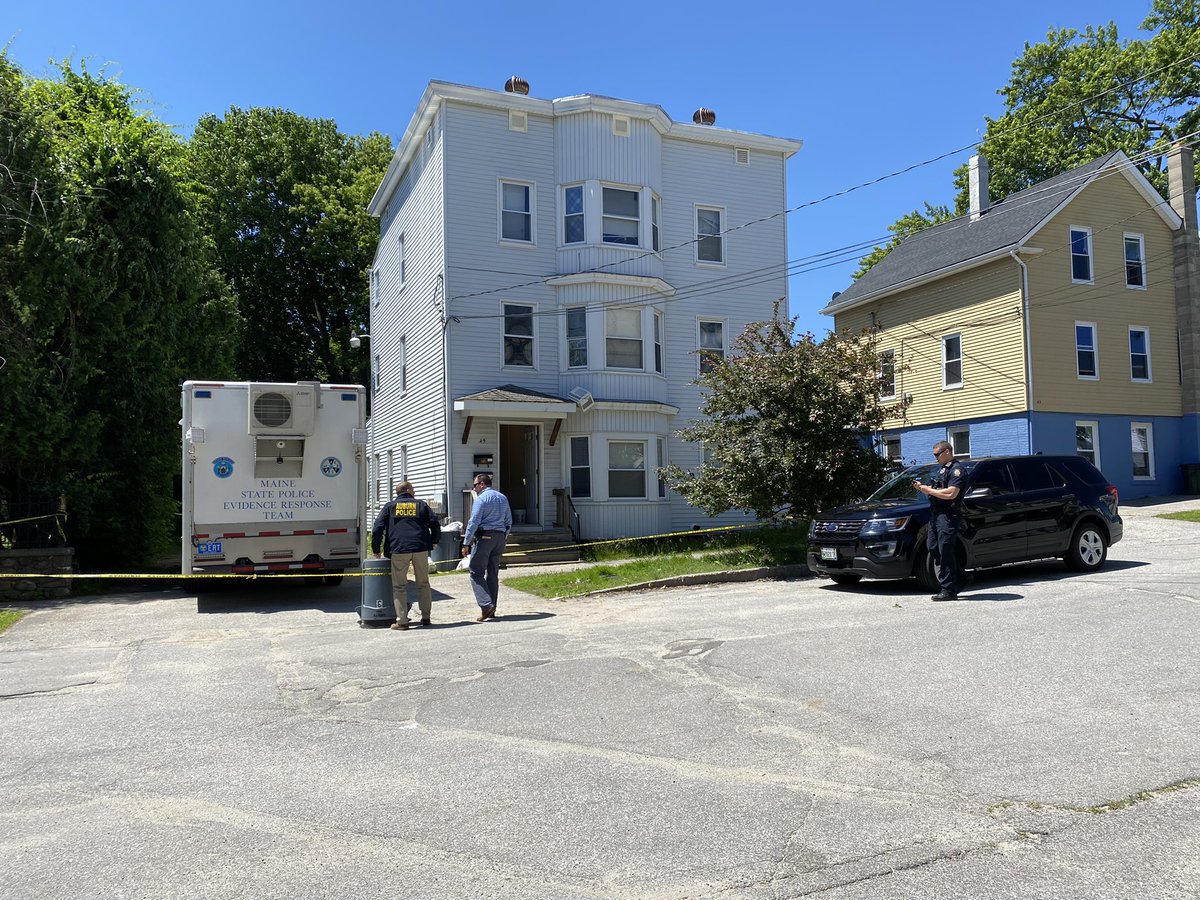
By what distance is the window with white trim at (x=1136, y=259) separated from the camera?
2912 centimetres

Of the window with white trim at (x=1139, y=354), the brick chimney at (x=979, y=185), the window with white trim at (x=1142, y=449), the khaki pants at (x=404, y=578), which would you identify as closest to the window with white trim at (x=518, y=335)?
the khaki pants at (x=404, y=578)

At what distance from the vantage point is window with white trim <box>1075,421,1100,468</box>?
27375 mm

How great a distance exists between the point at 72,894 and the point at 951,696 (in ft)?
18.2

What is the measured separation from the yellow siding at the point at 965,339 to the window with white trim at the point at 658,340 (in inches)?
299

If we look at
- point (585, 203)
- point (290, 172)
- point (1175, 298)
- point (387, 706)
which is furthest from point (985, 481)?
point (290, 172)

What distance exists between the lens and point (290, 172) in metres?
39.8

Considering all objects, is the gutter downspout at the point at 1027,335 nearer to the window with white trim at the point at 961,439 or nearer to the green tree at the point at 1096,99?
the window with white trim at the point at 961,439

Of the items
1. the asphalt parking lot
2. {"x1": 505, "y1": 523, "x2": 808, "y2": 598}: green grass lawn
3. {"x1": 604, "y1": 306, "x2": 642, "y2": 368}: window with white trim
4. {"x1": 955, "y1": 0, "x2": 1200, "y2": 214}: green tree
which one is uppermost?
{"x1": 955, "y1": 0, "x2": 1200, "y2": 214}: green tree

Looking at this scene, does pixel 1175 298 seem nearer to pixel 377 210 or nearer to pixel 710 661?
pixel 377 210

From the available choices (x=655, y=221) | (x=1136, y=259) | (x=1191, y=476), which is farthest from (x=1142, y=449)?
(x=655, y=221)

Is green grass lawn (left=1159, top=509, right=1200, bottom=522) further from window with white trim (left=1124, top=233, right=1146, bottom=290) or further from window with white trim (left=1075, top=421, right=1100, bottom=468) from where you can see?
window with white trim (left=1124, top=233, right=1146, bottom=290)

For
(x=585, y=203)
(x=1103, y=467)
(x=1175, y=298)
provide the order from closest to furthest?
(x=585, y=203)
(x=1103, y=467)
(x=1175, y=298)

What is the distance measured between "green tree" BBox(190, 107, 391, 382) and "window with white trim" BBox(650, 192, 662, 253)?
62.2 ft

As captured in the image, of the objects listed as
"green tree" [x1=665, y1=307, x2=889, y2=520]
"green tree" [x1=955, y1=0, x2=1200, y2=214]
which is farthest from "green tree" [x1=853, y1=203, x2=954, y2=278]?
"green tree" [x1=665, y1=307, x2=889, y2=520]
